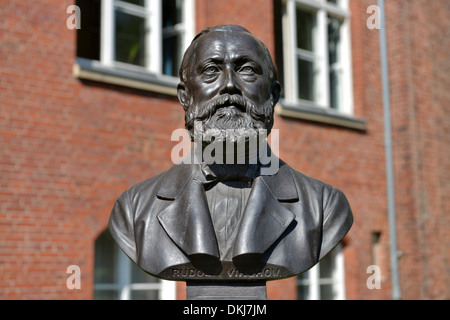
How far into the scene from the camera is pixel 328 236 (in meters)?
3.20

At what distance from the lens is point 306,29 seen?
9641 mm

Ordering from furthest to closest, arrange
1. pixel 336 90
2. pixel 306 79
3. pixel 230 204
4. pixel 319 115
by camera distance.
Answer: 1. pixel 336 90
2. pixel 306 79
3. pixel 319 115
4. pixel 230 204

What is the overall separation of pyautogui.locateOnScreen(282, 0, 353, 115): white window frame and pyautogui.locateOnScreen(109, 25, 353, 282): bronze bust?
5598 millimetres

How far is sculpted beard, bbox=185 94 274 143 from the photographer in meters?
3.03

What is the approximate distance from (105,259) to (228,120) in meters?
4.34

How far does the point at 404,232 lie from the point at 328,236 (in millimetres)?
6688

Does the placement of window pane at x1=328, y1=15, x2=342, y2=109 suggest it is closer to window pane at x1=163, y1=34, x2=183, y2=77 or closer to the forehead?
window pane at x1=163, y1=34, x2=183, y2=77

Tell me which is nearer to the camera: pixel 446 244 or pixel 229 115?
pixel 229 115

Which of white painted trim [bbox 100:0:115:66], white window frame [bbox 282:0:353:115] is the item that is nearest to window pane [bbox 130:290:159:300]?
white painted trim [bbox 100:0:115:66]

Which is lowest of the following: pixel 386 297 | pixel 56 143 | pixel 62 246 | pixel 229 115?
pixel 386 297

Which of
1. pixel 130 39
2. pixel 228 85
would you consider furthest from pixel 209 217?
pixel 130 39

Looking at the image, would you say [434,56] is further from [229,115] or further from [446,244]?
[229,115]

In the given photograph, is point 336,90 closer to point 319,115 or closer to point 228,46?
point 319,115

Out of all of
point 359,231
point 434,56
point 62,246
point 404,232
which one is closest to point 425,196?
point 404,232
